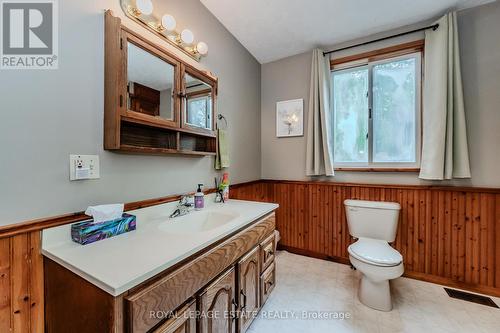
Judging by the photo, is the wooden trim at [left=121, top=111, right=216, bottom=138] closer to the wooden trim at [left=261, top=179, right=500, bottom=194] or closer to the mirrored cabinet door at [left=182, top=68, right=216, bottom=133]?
the mirrored cabinet door at [left=182, top=68, right=216, bottom=133]

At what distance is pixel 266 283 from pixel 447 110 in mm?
2131

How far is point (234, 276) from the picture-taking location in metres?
1.20

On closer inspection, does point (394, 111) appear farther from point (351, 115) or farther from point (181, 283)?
point (181, 283)

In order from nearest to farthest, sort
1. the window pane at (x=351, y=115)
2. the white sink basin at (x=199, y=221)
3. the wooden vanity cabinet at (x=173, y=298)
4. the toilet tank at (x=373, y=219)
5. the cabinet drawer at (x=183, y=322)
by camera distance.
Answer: the wooden vanity cabinet at (x=173, y=298) → the cabinet drawer at (x=183, y=322) → the white sink basin at (x=199, y=221) → the toilet tank at (x=373, y=219) → the window pane at (x=351, y=115)

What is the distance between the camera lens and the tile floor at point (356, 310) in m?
1.44

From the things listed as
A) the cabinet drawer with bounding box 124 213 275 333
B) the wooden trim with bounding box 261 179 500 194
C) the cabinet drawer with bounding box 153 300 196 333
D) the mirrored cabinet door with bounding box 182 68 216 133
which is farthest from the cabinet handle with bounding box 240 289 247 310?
the wooden trim with bounding box 261 179 500 194

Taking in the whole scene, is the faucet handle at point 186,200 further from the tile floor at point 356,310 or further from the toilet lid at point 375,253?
the toilet lid at point 375,253

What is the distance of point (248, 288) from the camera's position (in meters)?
1.35

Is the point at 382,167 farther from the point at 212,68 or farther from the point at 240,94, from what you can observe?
the point at 212,68

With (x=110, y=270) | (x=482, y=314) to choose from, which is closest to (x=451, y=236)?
(x=482, y=314)

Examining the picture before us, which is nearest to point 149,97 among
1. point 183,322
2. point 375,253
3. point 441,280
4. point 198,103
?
point 198,103

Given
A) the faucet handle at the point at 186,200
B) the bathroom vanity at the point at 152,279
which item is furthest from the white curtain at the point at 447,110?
the faucet handle at the point at 186,200

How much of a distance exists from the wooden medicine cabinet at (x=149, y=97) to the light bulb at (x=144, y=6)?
20 centimetres

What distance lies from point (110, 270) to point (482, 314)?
8.12 feet
